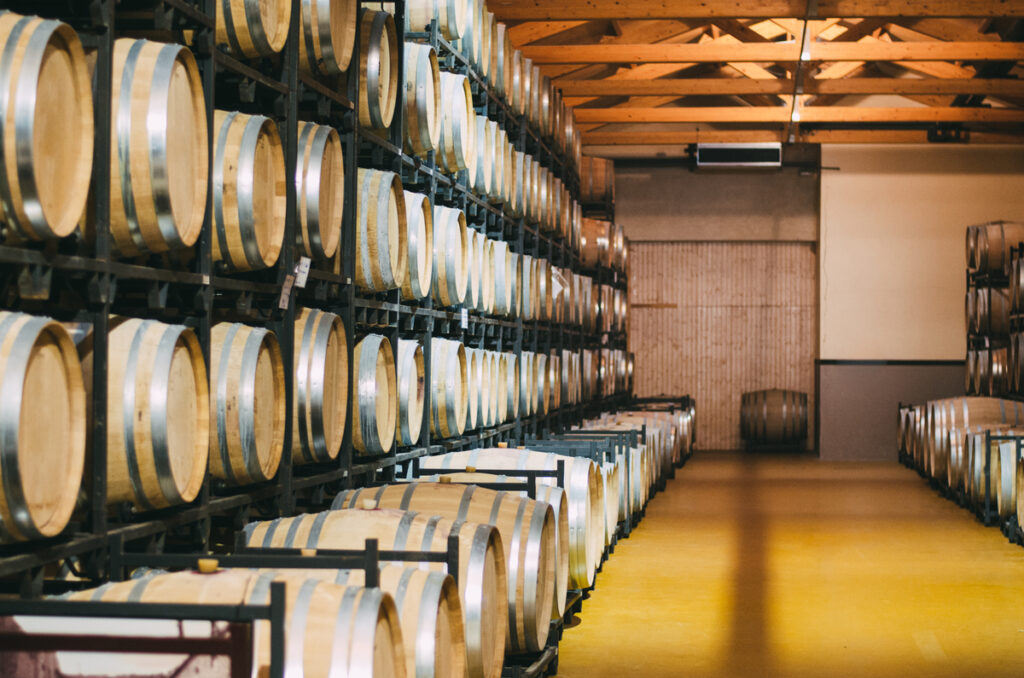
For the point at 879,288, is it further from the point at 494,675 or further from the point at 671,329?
the point at 494,675

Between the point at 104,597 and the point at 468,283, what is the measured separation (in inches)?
241

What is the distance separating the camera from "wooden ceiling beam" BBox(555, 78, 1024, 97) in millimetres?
16578

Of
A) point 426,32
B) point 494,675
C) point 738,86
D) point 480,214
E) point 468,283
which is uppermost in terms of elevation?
point 738,86

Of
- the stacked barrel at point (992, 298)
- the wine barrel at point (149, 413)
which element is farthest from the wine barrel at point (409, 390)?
the stacked barrel at point (992, 298)

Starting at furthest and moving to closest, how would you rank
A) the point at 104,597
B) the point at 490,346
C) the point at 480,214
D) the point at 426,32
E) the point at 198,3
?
the point at 490,346 → the point at 480,214 → the point at 426,32 → the point at 198,3 → the point at 104,597

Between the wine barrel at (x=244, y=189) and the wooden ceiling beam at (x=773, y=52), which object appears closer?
the wine barrel at (x=244, y=189)

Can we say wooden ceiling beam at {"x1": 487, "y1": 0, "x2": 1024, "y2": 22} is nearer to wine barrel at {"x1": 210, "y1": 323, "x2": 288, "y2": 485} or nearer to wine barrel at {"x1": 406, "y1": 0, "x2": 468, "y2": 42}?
wine barrel at {"x1": 406, "y1": 0, "x2": 468, "y2": 42}

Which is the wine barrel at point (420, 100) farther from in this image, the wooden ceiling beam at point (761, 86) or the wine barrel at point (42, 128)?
the wooden ceiling beam at point (761, 86)

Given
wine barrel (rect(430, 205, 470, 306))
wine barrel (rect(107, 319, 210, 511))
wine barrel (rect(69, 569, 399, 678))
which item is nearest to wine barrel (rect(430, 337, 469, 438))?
wine barrel (rect(430, 205, 470, 306))

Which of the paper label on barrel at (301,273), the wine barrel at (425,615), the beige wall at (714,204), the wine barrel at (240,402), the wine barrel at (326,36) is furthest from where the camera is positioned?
the beige wall at (714,204)

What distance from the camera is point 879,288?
21.4 meters

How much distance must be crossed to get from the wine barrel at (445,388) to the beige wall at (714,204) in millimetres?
15027

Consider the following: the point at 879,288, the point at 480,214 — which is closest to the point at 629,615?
the point at 480,214

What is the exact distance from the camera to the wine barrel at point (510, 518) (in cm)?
512
